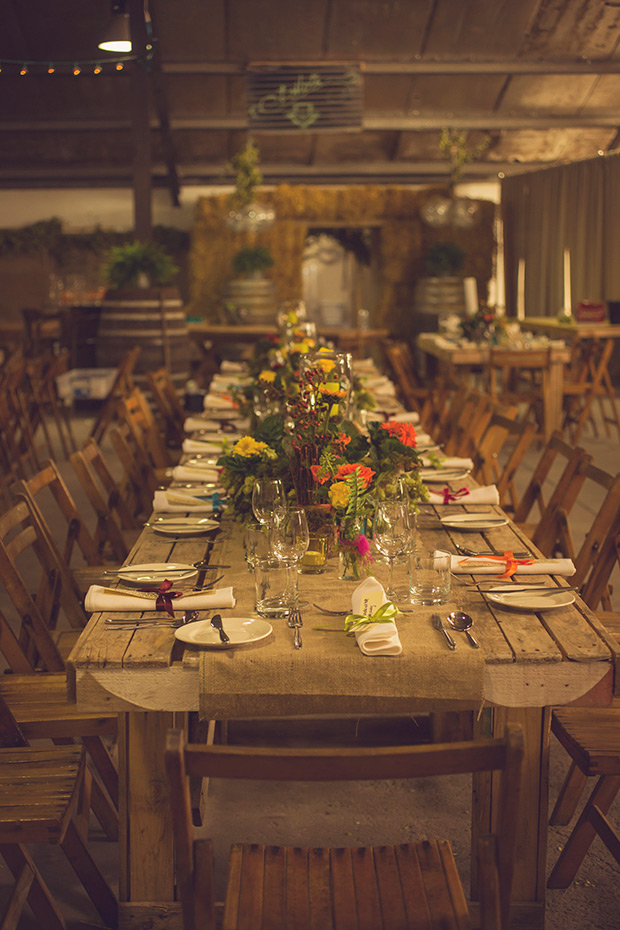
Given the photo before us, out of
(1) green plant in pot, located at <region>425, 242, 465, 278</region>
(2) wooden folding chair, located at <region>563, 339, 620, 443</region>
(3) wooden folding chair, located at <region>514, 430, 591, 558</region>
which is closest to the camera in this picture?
(3) wooden folding chair, located at <region>514, 430, 591, 558</region>

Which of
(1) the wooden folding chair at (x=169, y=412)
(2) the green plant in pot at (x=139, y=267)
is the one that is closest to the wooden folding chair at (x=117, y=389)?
(1) the wooden folding chair at (x=169, y=412)

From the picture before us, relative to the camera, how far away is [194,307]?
1359cm

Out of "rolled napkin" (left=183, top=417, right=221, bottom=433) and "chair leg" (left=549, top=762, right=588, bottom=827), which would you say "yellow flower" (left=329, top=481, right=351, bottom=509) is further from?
"rolled napkin" (left=183, top=417, right=221, bottom=433)

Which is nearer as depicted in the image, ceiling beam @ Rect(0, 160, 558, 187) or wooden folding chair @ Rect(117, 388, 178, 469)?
wooden folding chair @ Rect(117, 388, 178, 469)

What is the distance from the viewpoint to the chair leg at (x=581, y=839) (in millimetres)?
2229

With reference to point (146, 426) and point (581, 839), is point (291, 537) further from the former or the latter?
point (146, 426)

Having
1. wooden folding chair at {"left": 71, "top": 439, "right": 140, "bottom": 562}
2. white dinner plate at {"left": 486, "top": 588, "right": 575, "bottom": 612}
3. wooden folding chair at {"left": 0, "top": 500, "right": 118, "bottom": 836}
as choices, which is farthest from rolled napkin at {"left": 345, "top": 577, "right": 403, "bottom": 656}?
wooden folding chair at {"left": 71, "top": 439, "right": 140, "bottom": 562}

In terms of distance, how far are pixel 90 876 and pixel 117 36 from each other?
530 cm

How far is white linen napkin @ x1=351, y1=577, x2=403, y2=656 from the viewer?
1.82m

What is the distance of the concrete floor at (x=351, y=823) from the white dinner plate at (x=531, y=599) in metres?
0.71

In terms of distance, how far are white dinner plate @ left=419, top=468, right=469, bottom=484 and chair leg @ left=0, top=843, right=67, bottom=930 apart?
6.11 feet

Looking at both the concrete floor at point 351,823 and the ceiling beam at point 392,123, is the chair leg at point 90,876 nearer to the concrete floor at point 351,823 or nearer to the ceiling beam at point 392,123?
the concrete floor at point 351,823

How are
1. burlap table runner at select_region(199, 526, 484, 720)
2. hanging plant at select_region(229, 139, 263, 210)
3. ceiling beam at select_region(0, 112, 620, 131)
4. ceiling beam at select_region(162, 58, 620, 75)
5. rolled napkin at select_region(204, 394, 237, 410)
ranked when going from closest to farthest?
burlap table runner at select_region(199, 526, 484, 720)
rolled napkin at select_region(204, 394, 237, 410)
ceiling beam at select_region(162, 58, 620, 75)
hanging plant at select_region(229, 139, 263, 210)
ceiling beam at select_region(0, 112, 620, 131)

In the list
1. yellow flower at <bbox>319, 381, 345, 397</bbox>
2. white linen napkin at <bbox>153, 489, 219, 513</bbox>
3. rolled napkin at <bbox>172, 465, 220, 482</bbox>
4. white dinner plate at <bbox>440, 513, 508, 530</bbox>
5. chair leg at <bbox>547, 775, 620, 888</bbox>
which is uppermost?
yellow flower at <bbox>319, 381, 345, 397</bbox>
